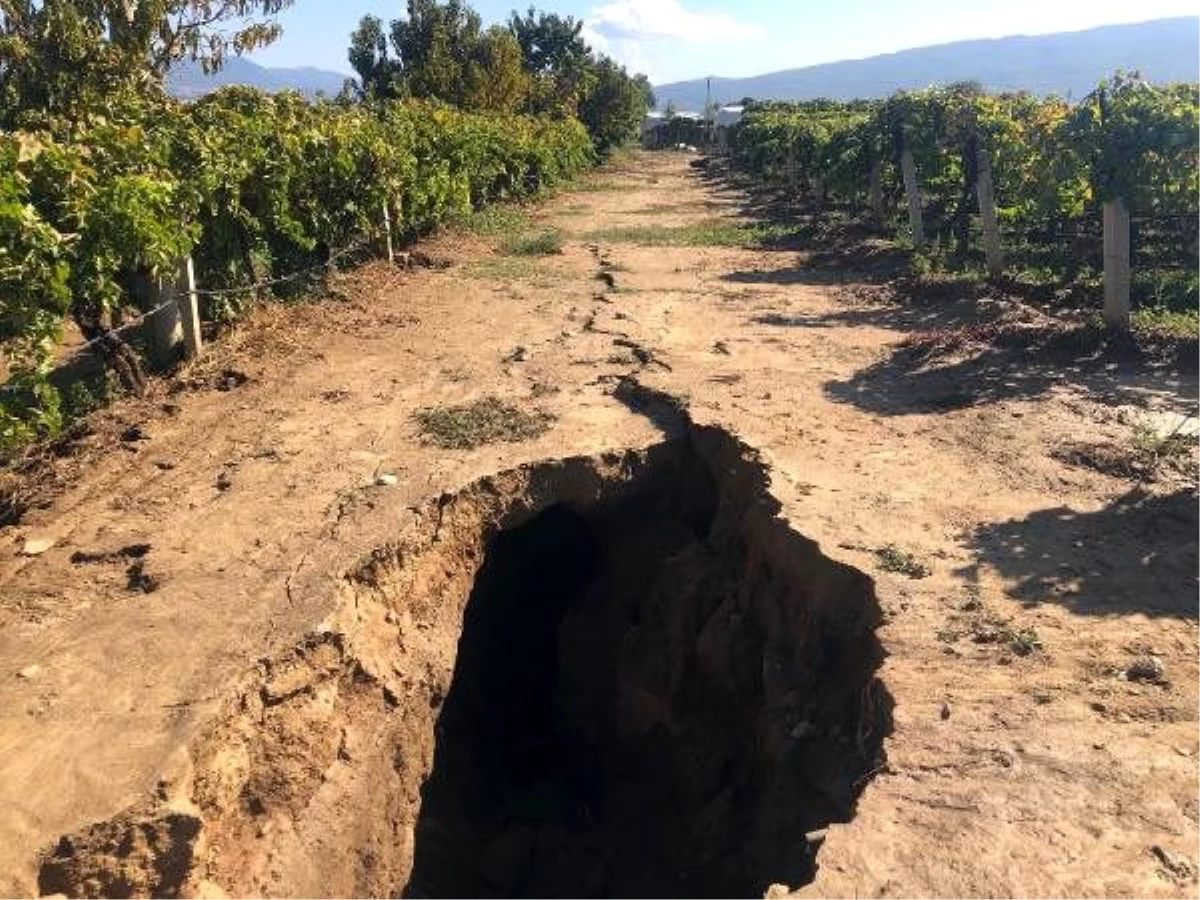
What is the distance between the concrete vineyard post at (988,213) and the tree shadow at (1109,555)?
8261mm

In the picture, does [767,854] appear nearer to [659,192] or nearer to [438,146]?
[438,146]

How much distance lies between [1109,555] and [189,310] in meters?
9.08

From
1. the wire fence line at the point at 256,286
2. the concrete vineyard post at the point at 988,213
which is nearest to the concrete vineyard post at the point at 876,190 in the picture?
the concrete vineyard post at the point at 988,213

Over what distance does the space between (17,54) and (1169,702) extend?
1726 centimetres

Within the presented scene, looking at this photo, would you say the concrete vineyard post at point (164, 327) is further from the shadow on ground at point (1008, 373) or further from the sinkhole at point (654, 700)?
the shadow on ground at point (1008, 373)

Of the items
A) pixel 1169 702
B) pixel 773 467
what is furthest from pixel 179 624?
pixel 1169 702

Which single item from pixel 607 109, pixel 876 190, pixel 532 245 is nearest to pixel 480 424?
pixel 532 245

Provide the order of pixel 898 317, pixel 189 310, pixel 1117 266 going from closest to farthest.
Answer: pixel 189 310
pixel 1117 266
pixel 898 317

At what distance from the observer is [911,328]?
12.1 meters

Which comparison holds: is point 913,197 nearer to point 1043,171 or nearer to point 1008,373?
point 1043,171

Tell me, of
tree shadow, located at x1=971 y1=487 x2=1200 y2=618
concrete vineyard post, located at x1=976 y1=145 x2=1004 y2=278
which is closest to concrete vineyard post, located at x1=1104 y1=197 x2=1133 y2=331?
concrete vineyard post, located at x1=976 y1=145 x2=1004 y2=278

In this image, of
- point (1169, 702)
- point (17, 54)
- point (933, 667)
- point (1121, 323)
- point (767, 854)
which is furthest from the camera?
point (17, 54)

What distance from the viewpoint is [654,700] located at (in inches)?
327

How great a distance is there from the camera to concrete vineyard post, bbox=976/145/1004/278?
1405cm
